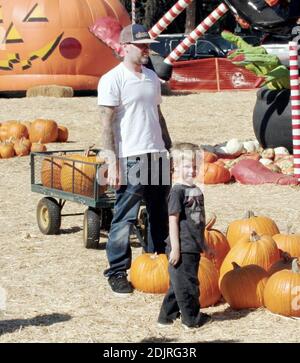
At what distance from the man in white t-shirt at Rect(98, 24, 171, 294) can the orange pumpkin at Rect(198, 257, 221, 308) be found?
596 mm

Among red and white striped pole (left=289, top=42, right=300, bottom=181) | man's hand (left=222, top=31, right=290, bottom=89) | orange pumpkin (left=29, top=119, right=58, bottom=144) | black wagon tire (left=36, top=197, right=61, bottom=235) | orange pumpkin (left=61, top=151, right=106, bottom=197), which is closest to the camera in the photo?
orange pumpkin (left=61, top=151, right=106, bottom=197)

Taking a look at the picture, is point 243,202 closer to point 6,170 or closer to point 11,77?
point 6,170

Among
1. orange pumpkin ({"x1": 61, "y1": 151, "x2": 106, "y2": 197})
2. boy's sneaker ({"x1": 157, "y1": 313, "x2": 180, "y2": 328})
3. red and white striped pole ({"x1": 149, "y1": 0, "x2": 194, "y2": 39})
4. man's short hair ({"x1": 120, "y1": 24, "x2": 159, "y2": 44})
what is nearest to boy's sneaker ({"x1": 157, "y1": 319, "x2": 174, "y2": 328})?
boy's sneaker ({"x1": 157, "y1": 313, "x2": 180, "y2": 328})

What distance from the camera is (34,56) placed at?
21.7m

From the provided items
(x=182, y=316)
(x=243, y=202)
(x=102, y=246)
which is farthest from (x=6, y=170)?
(x=182, y=316)

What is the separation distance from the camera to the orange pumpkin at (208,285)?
6555 millimetres

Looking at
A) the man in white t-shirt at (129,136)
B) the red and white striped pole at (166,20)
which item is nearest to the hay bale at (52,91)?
the red and white striped pole at (166,20)

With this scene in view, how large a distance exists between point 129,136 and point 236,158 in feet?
21.7

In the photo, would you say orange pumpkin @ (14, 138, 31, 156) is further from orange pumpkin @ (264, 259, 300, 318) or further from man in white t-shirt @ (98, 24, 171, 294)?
orange pumpkin @ (264, 259, 300, 318)

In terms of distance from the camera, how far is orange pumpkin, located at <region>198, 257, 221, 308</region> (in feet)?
21.5

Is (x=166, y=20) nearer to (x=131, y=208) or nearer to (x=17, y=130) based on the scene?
(x=17, y=130)

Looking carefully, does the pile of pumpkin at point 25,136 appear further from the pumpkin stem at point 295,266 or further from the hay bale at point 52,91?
the pumpkin stem at point 295,266

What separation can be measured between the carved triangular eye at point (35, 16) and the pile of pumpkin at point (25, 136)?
6316 mm

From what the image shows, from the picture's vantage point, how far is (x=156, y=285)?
6.87m
